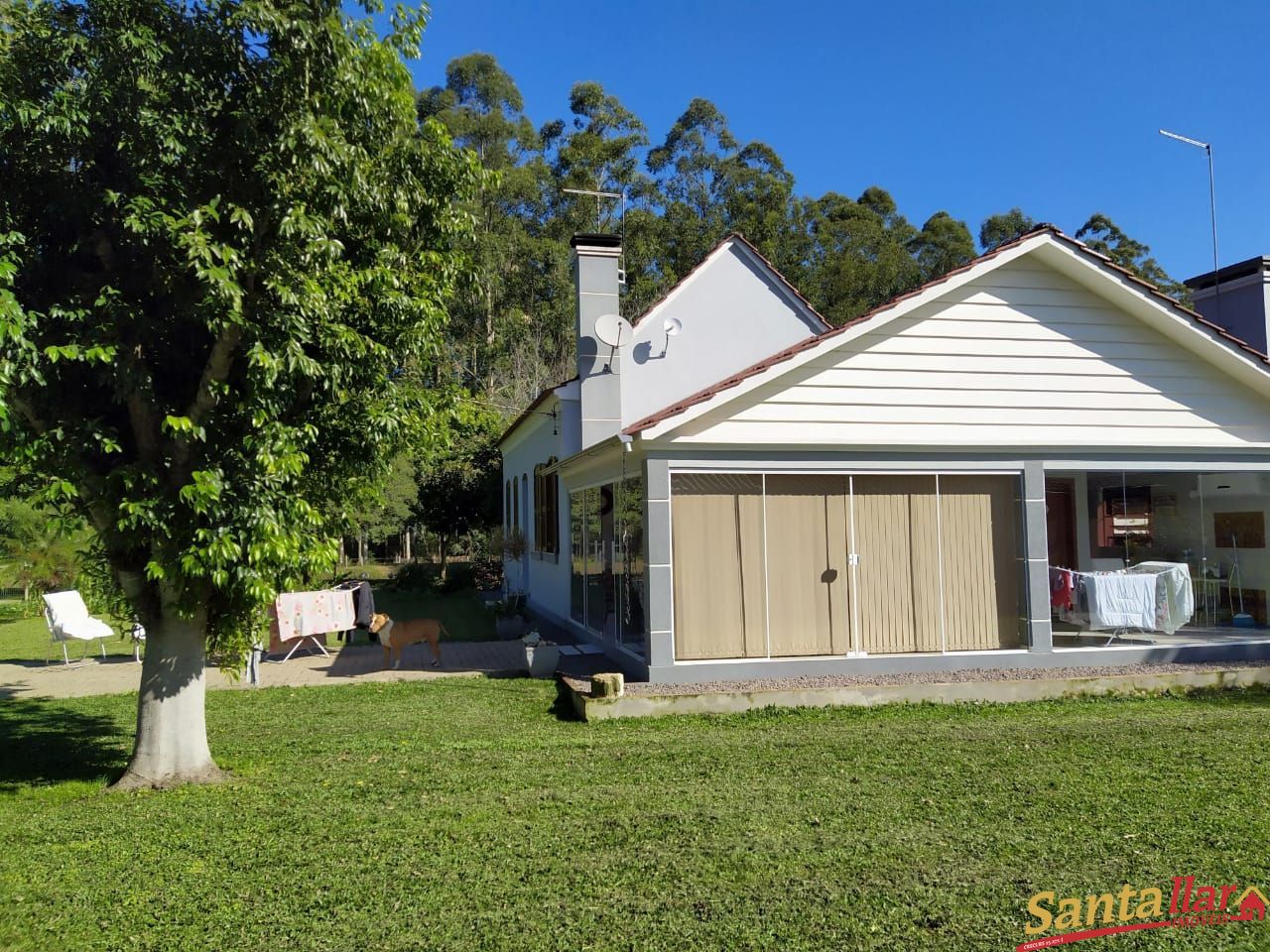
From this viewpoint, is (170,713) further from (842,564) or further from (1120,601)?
(1120,601)

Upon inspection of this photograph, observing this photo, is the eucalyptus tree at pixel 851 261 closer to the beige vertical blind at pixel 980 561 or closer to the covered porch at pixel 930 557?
the covered porch at pixel 930 557

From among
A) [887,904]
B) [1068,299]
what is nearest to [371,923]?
[887,904]

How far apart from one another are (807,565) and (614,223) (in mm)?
29964

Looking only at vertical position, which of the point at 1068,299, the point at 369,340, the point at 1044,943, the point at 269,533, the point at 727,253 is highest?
the point at 727,253

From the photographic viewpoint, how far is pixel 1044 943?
3889 mm

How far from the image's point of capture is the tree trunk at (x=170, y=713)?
21.2 feet

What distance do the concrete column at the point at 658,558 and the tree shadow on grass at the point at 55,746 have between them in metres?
4.79

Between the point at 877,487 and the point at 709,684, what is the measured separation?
9.54 feet

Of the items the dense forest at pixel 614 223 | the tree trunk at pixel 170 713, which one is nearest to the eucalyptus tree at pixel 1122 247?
the dense forest at pixel 614 223

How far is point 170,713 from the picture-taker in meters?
6.51

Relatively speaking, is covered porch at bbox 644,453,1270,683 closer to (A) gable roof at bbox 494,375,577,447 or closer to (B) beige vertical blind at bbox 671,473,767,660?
(B) beige vertical blind at bbox 671,473,767,660

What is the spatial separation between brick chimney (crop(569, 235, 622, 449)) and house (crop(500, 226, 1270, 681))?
3.48 ft

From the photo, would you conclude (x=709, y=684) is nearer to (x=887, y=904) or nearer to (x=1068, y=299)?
(x=887, y=904)

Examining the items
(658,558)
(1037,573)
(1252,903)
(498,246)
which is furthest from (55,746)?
(498,246)
